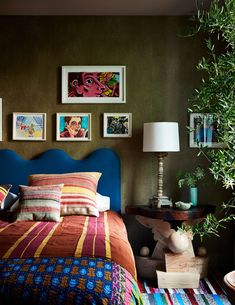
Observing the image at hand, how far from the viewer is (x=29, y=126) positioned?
3.79 m

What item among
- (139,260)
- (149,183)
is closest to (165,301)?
(139,260)

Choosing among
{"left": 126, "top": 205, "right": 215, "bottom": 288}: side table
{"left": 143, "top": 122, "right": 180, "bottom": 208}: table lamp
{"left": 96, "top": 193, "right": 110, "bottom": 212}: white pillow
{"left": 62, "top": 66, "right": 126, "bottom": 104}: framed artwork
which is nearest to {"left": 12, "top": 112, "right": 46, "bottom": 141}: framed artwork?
{"left": 62, "top": 66, "right": 126, "bottom": 104}: framed artwork

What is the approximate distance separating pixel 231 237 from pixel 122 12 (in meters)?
2.60

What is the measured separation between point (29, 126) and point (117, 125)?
922 millimetres

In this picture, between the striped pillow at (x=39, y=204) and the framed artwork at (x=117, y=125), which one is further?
the framed artwork at (x=117, y=125)

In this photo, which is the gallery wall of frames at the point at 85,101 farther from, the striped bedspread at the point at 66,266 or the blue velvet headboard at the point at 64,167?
the striped bedspread at the point at 66,266

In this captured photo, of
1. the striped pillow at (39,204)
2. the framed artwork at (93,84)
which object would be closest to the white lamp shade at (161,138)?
the framed artwork at (93,84)

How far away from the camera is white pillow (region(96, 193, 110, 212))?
11.3 feet

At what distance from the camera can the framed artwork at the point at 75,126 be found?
3775 millimetres

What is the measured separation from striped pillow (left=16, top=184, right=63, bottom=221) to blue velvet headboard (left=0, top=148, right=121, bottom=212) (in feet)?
1.69

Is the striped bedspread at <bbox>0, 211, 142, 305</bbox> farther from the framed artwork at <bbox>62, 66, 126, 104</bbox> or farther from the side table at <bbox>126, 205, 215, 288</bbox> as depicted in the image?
the framed artwork at <bbox>62, 66, 126, 104</bbox>

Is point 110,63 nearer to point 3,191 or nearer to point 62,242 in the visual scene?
point 3,191

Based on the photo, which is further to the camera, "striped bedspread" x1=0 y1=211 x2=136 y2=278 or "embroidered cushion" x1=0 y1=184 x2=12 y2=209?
"embroidered cushion" x1=0 y1=184 x2=12 y2=209

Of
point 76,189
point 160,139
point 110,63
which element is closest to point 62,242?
point 76,189
